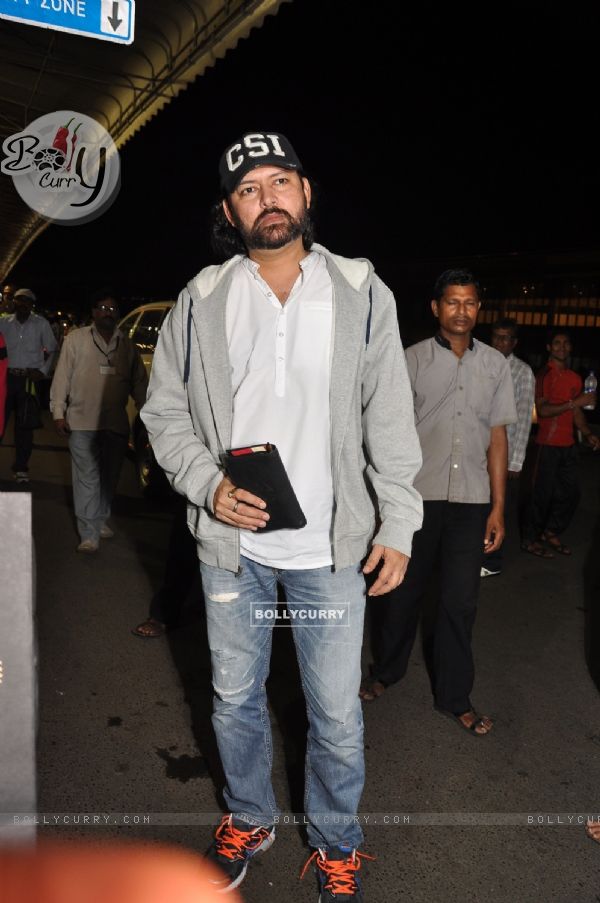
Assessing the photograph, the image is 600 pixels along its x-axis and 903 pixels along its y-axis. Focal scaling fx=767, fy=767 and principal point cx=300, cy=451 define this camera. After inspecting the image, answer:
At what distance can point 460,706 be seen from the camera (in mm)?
3781

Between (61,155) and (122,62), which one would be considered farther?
(61,155)

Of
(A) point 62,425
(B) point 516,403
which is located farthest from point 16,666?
(B) point 516,403

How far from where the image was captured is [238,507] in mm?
2254

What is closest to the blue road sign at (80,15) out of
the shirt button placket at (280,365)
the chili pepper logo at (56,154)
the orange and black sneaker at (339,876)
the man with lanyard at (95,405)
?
the man with lanyard at (95,405)

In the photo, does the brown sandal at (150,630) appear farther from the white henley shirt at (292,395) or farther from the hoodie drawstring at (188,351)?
the hoodie drawstring at (188,351)

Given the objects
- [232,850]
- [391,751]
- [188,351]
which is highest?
[188,351]

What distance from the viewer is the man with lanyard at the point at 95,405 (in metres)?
6.38

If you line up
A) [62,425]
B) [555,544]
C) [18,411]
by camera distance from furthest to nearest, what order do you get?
[18,411]
[555,544]
[62,425]

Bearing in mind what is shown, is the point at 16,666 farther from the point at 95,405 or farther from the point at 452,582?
the point at 95,405

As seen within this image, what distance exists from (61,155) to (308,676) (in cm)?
1348

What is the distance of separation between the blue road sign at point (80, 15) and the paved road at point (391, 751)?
3.74 meters

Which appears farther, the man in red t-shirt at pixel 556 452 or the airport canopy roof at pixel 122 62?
the airport canopy roof at pixel 122 62

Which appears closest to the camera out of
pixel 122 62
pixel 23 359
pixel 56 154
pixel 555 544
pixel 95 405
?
pixel 95 405

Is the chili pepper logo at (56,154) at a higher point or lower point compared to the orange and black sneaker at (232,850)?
higher
